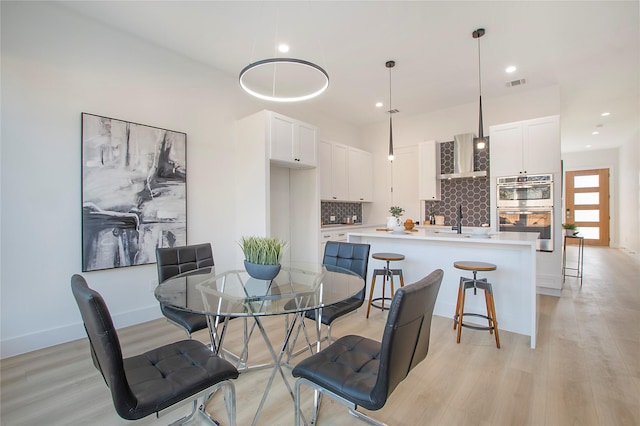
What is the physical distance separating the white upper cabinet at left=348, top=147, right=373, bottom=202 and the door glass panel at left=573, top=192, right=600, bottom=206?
812cm

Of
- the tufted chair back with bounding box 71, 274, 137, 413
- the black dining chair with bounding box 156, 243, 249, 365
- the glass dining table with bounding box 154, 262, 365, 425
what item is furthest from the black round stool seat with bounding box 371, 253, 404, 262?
the tufted chair back with bounding box 71, 274, 137, 413

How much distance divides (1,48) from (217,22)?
5.78ft

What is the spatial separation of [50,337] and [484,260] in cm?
421

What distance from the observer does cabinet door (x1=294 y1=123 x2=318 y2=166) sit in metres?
4.27

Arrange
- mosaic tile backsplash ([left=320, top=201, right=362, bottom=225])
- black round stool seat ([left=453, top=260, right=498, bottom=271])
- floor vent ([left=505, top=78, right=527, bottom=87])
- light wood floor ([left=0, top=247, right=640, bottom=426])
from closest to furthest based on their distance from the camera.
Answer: light wood floor ([left=0, top=247, right=640, bottom=426]), black round stool seat ([left=453, top=260, right=498, bottom=271]), floor vent ([left=505, top=78, right=527, bottom=87]), mosaic tile backsplash ([left=320, top=201, right=362, bottom=225])

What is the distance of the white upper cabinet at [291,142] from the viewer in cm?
390

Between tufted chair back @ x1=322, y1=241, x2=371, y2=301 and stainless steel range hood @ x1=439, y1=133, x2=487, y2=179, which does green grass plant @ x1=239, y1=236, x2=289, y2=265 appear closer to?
tufted chair back @ x1=322, y1=241, x2=371, y2=301

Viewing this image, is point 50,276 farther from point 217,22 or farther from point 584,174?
point 584,174

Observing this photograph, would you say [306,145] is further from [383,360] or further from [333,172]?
[383,360]

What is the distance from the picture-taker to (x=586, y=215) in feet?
32.3

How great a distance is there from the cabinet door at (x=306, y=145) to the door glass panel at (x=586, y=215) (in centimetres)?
1013

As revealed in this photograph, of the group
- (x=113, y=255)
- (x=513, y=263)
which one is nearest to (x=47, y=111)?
(x=113, y=255)

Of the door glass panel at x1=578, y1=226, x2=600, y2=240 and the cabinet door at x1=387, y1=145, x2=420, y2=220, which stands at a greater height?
the cabinet door at x1=387, y1=145, x2=420, y2=220

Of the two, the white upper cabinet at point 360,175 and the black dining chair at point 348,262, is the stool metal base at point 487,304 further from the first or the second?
the white upper cabinet at point 360,175
